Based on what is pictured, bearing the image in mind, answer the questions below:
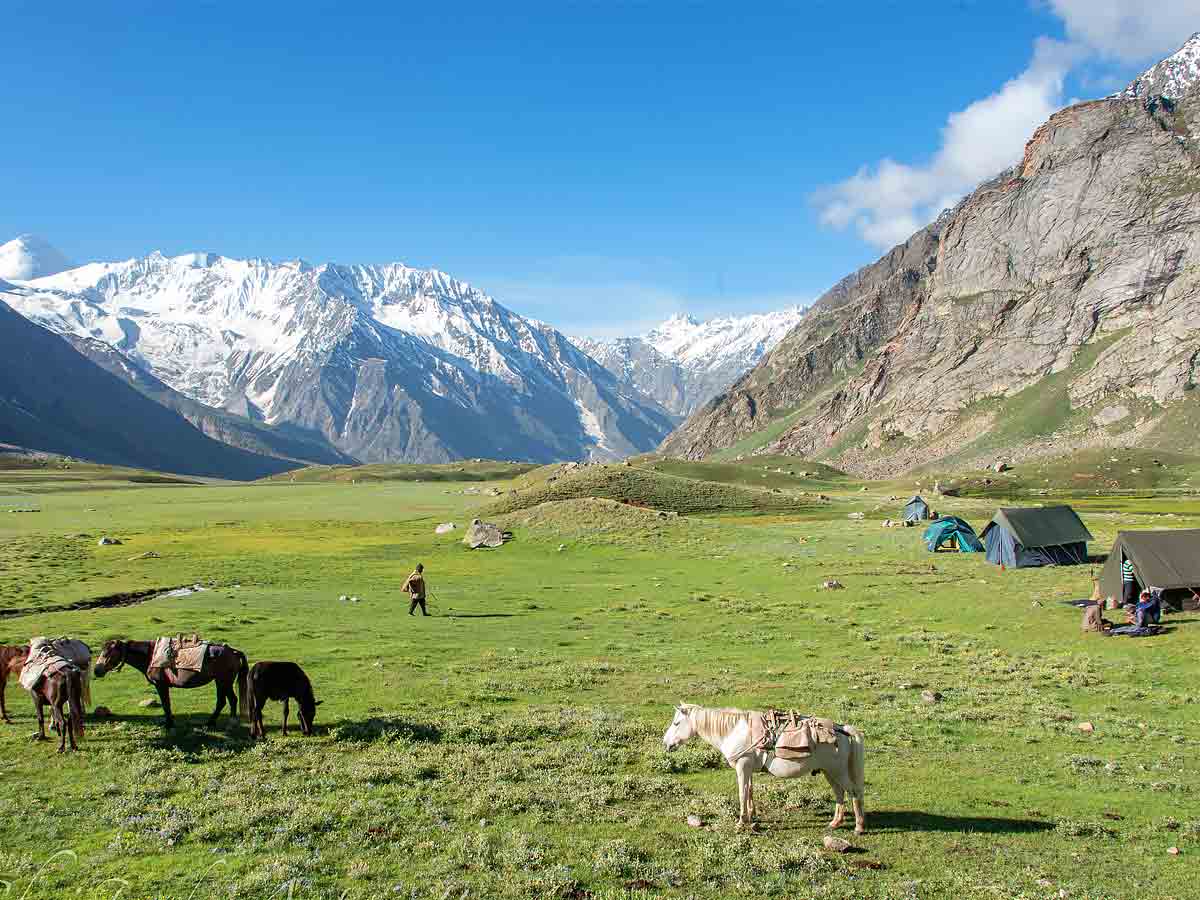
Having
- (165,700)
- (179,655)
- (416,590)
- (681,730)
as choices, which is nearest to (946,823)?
(681,730)

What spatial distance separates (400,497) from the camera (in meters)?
149

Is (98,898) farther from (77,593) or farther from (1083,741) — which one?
(77,593)

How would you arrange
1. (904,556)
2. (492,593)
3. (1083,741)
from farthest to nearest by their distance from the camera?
1. (904,556)
2. (492,593)
3. (1083,741)

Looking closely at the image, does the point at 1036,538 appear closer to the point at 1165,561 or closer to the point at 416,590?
the point at 1165,561

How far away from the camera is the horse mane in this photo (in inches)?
609

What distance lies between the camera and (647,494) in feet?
342

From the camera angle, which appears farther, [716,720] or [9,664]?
[9,664]

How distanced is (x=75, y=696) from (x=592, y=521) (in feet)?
212

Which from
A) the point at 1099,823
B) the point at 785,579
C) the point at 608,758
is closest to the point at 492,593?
the point at 785,579

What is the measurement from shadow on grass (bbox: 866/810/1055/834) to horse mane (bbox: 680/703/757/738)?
10.4 ft

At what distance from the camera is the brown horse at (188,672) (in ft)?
62.9

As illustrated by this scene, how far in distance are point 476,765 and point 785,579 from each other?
38.4 metres

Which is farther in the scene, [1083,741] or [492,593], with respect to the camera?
[492,593]

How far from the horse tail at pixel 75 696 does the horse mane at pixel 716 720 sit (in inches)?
565
